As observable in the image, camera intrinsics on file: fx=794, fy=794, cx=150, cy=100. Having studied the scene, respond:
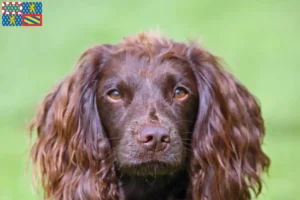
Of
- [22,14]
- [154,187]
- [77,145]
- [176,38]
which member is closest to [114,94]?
[77,145]

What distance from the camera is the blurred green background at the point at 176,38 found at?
723 centimetres

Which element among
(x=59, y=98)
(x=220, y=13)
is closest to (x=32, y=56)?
(x=220, y=13)

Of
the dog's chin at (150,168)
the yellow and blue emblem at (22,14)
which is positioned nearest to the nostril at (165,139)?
the dog's chin at (150,168)

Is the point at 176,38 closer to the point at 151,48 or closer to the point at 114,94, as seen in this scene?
the point at 151,48

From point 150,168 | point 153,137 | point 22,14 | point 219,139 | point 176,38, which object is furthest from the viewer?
point 22,14

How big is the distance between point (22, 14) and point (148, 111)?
12.5 feet

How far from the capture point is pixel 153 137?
4.26 metres

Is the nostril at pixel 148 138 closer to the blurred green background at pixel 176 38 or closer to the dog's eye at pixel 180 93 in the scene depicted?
the dog's eye at pixel 180 93

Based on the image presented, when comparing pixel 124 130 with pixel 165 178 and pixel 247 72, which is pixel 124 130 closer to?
pixel 165 178

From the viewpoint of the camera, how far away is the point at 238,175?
479cm

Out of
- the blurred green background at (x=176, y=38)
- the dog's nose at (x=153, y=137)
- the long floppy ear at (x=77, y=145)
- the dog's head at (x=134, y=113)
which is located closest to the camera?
the dog's nose at (x=153, y=137)

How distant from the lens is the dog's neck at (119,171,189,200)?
4754 millimetres

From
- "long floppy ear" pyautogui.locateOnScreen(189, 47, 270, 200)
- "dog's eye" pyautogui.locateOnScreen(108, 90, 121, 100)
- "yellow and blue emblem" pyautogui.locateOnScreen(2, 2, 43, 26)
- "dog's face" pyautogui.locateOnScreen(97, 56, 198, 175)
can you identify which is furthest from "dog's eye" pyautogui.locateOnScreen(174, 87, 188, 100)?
"yellow and blue emblem" pyautogui.locateOnScreen(2, 2, 43, 26)

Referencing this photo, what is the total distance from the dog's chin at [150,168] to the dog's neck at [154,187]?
0.86 feet
